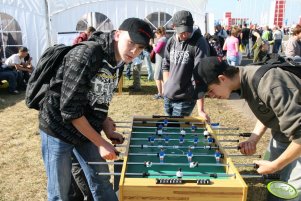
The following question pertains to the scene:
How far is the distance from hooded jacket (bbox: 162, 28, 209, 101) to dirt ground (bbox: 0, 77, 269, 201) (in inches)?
52.8

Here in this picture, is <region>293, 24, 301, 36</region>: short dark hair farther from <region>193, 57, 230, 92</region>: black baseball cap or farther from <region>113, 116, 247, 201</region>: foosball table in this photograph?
<region>193, 57, 230, 92</region>: black baseball cap

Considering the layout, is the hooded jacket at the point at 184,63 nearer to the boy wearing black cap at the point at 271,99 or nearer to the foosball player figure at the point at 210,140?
the foosball player figure at the point at 210,140

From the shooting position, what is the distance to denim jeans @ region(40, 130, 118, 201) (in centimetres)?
239

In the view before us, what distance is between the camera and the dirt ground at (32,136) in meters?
3.79

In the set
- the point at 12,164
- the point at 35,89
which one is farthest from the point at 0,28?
the point at 35,89

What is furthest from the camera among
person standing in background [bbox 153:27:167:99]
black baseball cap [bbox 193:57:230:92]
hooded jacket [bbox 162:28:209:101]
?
person standing in background [bbox 153:27:167:99]

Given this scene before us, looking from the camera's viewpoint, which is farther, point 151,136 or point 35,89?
point 151,136

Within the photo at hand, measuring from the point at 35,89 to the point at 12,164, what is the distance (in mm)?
2524

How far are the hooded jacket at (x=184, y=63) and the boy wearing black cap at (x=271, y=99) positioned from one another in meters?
1.09

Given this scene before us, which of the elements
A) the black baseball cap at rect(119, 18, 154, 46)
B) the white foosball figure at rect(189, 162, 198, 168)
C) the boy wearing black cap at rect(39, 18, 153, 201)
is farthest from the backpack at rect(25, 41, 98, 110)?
the white foosball figure at rect(189, 162, 198, 168)

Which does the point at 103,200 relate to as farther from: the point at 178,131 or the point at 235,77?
the point at 235,77

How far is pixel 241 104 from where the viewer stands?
7.63 metres

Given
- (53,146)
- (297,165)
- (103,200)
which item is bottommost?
(103,200)

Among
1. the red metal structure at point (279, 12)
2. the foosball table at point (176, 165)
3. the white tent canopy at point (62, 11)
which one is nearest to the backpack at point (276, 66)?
the foosball table at point (176, 165)
